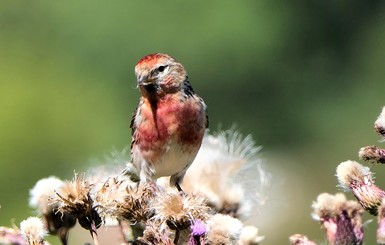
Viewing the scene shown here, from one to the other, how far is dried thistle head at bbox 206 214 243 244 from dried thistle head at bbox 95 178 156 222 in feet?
0.67

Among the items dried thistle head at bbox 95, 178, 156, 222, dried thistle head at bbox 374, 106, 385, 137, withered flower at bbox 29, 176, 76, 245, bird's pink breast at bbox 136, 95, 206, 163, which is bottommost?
dried thistle head at bbox 374, 106, 385, 137

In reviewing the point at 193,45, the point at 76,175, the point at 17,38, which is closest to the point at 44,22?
the point at 17,38

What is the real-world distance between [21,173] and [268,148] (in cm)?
386

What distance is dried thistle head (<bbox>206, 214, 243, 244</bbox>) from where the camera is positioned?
307 centimetres

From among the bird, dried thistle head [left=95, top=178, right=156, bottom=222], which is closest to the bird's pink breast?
the bird

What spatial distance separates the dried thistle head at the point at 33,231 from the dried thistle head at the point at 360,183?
2.52 ft

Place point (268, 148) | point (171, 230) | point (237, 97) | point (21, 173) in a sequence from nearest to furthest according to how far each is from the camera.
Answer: point (171, 230), point (21, 173), point (268, 148), point (237, 97)

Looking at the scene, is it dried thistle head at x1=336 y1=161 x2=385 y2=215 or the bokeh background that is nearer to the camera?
dried thistle head at x1=336 y1=161 x2=385 y2=215

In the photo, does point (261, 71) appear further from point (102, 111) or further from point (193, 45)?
point (102, 111)

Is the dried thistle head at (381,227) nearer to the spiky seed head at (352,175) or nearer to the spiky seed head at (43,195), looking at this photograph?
the spiky seed head at (352,175)

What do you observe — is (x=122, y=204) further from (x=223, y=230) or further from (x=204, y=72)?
(x=204, y=72)

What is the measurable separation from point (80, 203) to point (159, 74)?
1.53 m

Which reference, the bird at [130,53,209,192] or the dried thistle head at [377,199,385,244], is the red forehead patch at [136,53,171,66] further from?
the dried thistle head at [377,199,385,244]

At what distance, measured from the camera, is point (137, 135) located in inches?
196
